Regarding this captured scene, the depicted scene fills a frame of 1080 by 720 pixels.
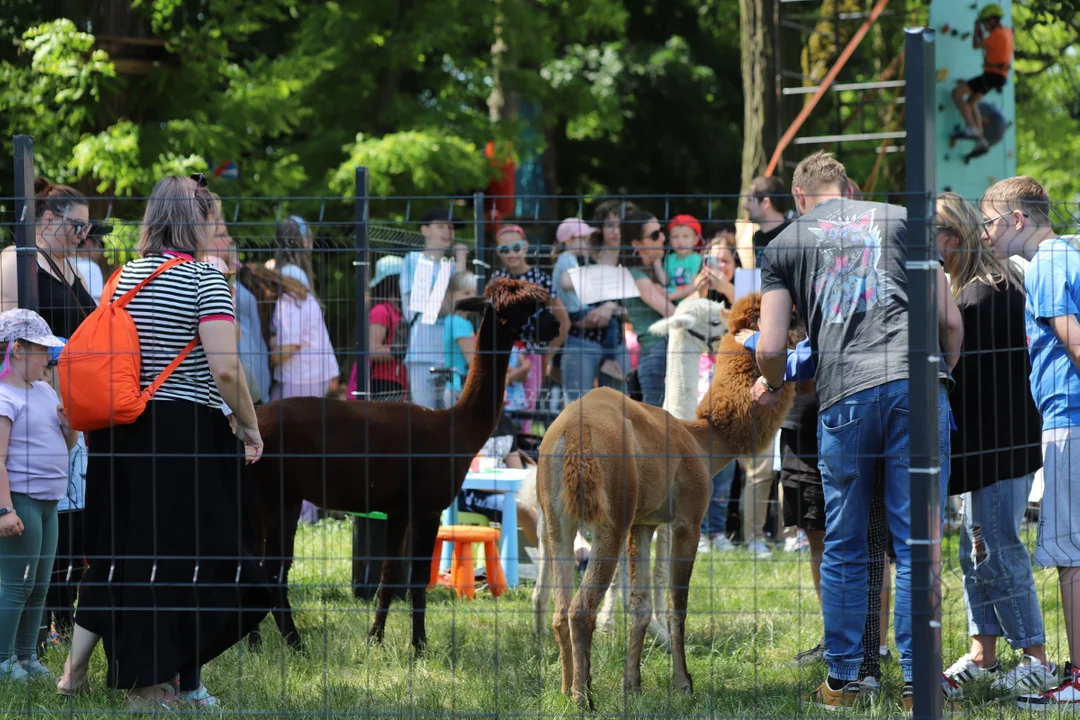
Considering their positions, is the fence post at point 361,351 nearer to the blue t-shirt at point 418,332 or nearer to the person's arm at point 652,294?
the blue t-shirt at point 418,332

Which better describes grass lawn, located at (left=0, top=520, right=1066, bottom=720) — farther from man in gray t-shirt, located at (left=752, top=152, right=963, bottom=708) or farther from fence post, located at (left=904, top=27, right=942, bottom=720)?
fence post, located at (left=904, top=27, right=942, bottom=720)

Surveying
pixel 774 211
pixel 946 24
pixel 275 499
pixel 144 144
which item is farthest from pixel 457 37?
pixel 275 499

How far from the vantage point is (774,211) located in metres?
7.61

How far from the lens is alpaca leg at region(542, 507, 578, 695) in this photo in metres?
4.88

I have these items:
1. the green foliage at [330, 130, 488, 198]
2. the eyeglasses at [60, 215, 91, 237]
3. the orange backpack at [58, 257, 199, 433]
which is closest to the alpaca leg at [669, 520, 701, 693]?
the orange backpack at [58, 257, 199, 433]

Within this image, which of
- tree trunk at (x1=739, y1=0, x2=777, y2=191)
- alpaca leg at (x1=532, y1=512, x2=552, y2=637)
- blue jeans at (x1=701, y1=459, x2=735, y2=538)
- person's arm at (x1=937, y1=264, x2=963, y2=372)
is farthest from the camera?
tree trunk at (x1=739, y1=0, x2=777, y2=191)

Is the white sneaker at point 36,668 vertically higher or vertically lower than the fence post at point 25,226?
lower

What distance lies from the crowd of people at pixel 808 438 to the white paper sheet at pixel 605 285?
7.63ft

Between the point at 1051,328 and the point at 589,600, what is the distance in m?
2.04

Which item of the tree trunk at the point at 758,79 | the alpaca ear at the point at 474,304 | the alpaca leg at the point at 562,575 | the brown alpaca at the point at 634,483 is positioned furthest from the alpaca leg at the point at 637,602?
the tree trunk at the point at 758,79

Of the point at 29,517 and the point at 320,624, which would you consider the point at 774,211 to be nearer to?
the point at 320,624

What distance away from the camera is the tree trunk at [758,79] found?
42.0ft

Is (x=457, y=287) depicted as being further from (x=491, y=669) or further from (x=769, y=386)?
(x=769, y=386)

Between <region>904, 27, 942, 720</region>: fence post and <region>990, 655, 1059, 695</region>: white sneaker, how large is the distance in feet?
4.91
